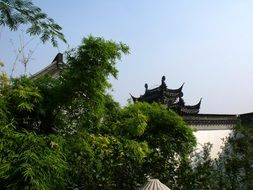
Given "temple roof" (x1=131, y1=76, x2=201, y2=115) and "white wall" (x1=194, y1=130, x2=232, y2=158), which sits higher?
"temple roof" (x1=131, y1=76, x2=201, y2=115)

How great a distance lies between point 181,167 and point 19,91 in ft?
10.6

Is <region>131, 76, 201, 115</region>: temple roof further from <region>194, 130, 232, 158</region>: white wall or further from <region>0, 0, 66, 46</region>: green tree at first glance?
<region>0, 0, 66, 46</region>: green tree

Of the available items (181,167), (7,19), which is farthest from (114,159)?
(7,19)

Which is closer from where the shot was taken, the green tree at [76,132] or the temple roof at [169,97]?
the green tree at [76,132]

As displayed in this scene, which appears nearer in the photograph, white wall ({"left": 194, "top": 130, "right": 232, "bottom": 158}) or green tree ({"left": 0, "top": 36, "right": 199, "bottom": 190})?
green tree ({"left": 0, "top": 36, "right": 199, "bottom": 190})

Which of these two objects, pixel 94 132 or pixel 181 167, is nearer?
pixel 94 132

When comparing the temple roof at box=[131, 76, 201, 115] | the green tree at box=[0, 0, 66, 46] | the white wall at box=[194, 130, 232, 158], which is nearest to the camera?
the green tree at box=[0, 0, 66, 46]

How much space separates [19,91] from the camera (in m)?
5.42

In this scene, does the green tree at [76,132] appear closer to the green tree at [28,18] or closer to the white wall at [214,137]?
the green tree at [28,18]

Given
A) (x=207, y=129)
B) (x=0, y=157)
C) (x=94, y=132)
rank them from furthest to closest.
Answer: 1. (x=207, y=129)
2. (x=94, y=132)
3. (x=0, y=157)

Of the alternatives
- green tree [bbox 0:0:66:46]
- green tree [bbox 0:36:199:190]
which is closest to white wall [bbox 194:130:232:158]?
green tree [bbox 0:36:199:190]

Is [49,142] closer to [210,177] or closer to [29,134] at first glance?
[29,134]

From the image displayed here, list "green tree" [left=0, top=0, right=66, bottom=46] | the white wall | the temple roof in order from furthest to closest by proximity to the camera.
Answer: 1. the temple roof
2. the white wall
3. "green tree" [left=0, top=0, right=66, bottom=46]

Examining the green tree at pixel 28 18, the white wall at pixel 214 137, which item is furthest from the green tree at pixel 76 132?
the white wall at pixel 214 137
